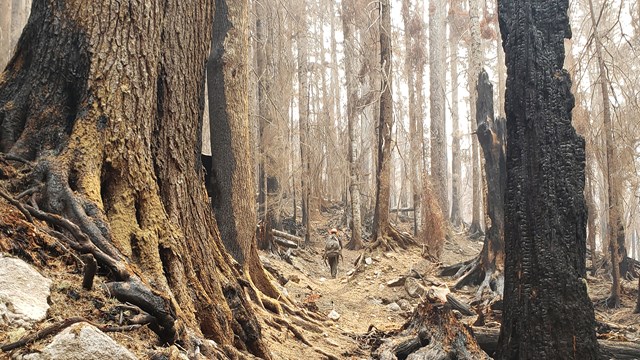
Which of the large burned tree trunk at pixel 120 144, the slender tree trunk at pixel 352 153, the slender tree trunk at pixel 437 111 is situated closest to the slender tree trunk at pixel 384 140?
the slender tree trunk at pixel 352 153

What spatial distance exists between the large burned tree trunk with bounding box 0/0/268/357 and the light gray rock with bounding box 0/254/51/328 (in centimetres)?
42

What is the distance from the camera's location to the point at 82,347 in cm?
225

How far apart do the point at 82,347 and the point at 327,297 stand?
8732mm

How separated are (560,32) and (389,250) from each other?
31.7ft

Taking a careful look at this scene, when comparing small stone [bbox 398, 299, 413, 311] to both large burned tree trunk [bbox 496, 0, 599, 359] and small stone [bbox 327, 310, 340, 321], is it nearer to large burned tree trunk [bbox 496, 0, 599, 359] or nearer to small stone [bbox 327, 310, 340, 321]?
small stone [bbox 327, 310, 340, 321]

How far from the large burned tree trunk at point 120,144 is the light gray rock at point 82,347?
64 centimetres

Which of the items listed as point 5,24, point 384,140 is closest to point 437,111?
point 384,140

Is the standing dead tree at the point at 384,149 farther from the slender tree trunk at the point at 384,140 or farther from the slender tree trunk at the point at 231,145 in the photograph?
the slender tree trunk at the point at 231,145

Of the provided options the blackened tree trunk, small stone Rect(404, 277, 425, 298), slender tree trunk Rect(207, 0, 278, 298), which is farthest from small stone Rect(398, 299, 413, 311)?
the blackened tree trunk

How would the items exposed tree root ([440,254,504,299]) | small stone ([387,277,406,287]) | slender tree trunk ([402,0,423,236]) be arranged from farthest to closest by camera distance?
slender tree trunk ([402,0,423,236])
small stone ([387,277,406,287])
exposed tree root ([440,254,504,299])

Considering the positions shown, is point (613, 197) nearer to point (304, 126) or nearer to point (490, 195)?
point (490, 195)

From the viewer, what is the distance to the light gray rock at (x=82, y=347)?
7.17ft

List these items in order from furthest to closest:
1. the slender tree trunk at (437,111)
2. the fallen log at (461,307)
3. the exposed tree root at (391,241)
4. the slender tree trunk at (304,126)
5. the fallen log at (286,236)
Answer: the slender tree trunk at (437,111) < the slender tree trunk at (304,126) < the fallen log at (286,236) < the exposed tree root at (391,241) < the fallen log at (461,307)

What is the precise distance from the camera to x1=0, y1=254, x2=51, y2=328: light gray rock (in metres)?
2.37
